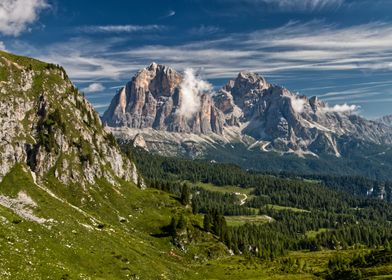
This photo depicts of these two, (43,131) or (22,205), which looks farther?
(43,131)

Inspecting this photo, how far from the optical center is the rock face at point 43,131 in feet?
511

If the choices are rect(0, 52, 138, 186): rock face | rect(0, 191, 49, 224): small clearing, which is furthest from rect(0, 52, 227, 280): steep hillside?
rect(0, 52, 138, 186): rock face

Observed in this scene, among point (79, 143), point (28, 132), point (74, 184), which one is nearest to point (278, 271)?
point (74, 184)

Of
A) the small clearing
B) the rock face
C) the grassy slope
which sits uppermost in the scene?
the rock face

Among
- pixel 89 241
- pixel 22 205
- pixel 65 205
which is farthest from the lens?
pixel 65 205

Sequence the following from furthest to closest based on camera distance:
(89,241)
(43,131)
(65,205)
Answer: (43,131) → (65,205) → (89,241)

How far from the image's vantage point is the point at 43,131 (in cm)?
16888

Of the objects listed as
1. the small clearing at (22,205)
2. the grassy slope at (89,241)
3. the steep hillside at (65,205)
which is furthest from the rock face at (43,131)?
the small clearing at (22,205)

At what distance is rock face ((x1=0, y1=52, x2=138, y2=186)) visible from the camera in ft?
511

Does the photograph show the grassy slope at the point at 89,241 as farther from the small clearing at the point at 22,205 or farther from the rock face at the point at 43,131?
the rock face at the point at 43,131

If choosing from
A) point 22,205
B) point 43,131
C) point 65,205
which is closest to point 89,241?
point 22,205

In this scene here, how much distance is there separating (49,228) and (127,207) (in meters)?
67.4

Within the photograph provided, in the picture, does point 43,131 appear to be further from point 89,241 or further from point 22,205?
point 89,241

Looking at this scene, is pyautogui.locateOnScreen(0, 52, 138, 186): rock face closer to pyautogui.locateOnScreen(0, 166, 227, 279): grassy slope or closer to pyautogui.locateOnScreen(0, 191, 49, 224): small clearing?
pyautogui.locateOnScreen(0, 166, 227, 279): grassy slope
